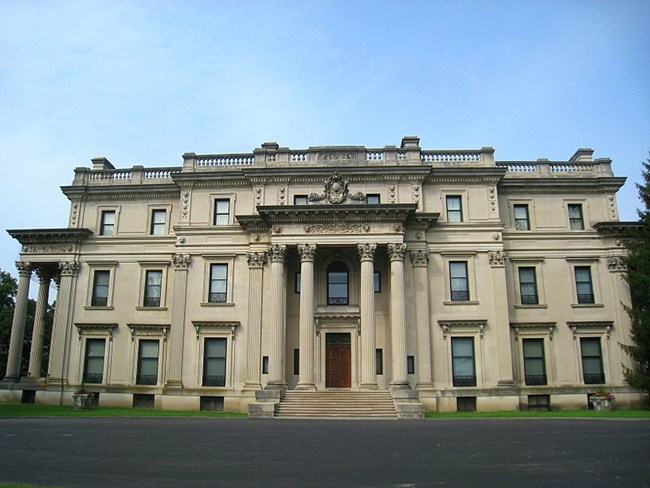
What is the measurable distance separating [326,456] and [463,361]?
22669 mm

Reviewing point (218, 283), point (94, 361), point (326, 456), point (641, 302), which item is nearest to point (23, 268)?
point (94, 361)

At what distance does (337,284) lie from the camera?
36188 mm

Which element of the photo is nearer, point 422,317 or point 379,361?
point 422,317

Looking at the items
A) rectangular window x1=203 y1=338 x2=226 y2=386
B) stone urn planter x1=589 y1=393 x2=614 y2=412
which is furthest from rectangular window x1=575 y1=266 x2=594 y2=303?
rectangular window x1=203 y1=338 x2=226 y2=386

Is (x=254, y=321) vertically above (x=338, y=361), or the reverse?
(x=254, y=321)

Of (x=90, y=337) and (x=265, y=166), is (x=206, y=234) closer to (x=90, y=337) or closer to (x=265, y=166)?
(x=265, y=166)

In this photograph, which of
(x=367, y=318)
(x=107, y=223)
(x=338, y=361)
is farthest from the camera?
(x=107, y=223)

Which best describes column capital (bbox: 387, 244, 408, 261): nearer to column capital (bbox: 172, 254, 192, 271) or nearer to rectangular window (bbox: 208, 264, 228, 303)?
rectangular window (bbox: 208, 264, 228, 303)

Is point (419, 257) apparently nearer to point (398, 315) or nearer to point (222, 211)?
point (398, 315)

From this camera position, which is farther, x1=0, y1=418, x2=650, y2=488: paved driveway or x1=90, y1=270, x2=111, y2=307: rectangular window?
x1=90, y1=270, x2=111, y2=307: rectangular window

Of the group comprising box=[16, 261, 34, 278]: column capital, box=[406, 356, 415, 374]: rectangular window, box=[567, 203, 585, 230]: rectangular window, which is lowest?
box=[406, 356, 415, 374]: rectangular window

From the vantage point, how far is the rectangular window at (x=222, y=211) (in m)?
37.4

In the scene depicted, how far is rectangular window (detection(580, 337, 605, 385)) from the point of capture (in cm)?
3478

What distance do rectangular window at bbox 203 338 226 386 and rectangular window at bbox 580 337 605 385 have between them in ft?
75.1
